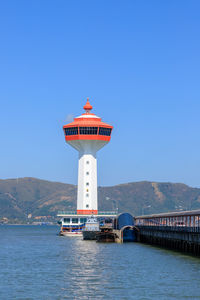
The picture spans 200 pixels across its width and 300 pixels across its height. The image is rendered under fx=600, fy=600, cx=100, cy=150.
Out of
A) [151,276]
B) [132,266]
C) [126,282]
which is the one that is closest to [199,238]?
[132,266]

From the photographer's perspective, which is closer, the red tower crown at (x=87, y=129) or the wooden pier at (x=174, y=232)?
the wooden pier at (x=174, y=232)

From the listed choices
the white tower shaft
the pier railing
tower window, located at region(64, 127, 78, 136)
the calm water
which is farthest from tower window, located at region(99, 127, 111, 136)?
the calm water

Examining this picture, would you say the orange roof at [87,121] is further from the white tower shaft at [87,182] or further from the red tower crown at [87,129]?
the white tower shaft at [87,182]

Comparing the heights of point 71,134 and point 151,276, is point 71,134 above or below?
above

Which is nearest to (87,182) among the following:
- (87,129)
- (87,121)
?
(87,129)

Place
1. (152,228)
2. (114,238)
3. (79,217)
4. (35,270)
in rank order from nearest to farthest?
(35,270) → (152,228) → (114,238) → (79,217)

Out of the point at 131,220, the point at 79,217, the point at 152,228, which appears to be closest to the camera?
the point at 152,228

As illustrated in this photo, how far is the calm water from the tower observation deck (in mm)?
80740

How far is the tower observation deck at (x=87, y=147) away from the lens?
16325 cm

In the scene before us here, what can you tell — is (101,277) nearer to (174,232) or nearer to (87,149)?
(174,232)

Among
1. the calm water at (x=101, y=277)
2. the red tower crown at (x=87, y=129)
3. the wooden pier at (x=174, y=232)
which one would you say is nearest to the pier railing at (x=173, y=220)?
the wooden pier at (x=174, y=232)

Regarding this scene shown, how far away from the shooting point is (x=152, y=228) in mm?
110000

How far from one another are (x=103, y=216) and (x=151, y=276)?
104 m

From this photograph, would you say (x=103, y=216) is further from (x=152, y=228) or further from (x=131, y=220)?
(x=152, y=228)
